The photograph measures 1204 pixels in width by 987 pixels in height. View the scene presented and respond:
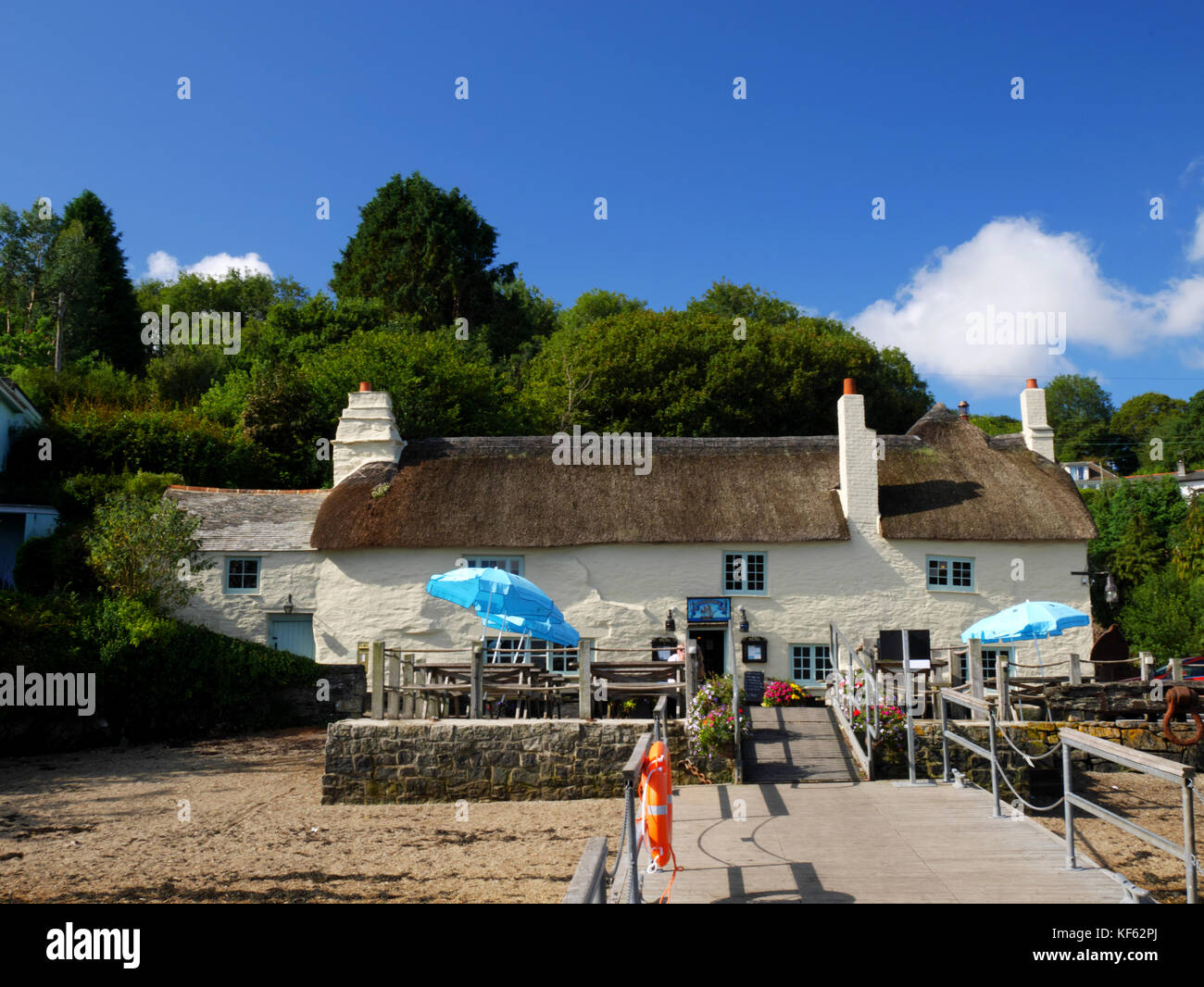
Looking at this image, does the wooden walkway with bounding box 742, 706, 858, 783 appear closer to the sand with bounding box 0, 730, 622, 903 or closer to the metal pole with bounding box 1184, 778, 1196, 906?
the sand with bounding box 0, 730, 622, 903

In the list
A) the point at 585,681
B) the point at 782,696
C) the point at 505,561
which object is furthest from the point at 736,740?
the point at 505,561

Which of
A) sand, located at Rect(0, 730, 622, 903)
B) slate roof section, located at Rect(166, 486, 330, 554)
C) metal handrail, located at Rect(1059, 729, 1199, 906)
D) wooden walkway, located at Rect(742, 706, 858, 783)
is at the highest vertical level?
slate roof section, located at Rect(166, 486, 330, 554)

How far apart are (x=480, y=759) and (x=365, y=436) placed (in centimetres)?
1121

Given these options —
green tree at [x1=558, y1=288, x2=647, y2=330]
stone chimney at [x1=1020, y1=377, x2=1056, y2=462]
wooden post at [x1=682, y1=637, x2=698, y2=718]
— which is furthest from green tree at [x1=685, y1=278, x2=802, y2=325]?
wooden post at [x1=682, y1=637, x2=698, y2=718]

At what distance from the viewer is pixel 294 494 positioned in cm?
2105

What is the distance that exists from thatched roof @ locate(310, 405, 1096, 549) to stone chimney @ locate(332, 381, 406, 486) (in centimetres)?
43

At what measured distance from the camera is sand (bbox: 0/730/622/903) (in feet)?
25.7

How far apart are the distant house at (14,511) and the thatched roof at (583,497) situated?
24.0 feet

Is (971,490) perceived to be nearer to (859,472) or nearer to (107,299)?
(859,472)

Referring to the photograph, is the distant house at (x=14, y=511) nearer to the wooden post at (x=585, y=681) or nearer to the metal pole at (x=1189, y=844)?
the wooden post at (x=585, y=681)

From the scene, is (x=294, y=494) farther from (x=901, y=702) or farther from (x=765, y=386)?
(x=765, y=386)

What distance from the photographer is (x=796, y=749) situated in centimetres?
1241

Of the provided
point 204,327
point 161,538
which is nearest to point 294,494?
point 161,538
